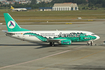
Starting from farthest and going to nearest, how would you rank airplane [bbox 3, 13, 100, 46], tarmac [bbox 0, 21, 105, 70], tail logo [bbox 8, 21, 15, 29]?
tail logo [bbox 8, 21, 15, 29]
airplane [bbox 3, 13, 100, 46]
tarmac [bbox 0, 21, 105, 70]

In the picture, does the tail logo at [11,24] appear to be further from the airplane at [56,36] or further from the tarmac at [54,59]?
the tarmac at [54,59]

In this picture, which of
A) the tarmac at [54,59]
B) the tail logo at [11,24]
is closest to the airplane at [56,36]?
the tail logo at [11,24]

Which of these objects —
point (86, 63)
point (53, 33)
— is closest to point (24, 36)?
point (53, 33)

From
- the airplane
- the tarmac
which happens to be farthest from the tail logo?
the tarmac

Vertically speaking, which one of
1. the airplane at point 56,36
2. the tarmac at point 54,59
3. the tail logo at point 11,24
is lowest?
the tarmac at point 54,59

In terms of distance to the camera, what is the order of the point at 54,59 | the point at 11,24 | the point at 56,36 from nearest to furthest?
the point at 54,59
the point at 56,36
the point at 11,24

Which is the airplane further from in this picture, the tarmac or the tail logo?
the tarmac

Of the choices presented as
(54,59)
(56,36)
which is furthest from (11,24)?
(54,59)

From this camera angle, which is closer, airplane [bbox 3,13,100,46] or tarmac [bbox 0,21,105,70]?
tarmac [bbox 0,21,105,70]

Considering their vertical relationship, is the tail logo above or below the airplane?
above

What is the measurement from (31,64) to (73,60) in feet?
25.4

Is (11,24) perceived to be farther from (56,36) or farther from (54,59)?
(54,59)

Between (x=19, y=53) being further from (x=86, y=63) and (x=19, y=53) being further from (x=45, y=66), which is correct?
(x=86, y=63)

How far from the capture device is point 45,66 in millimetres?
34875
